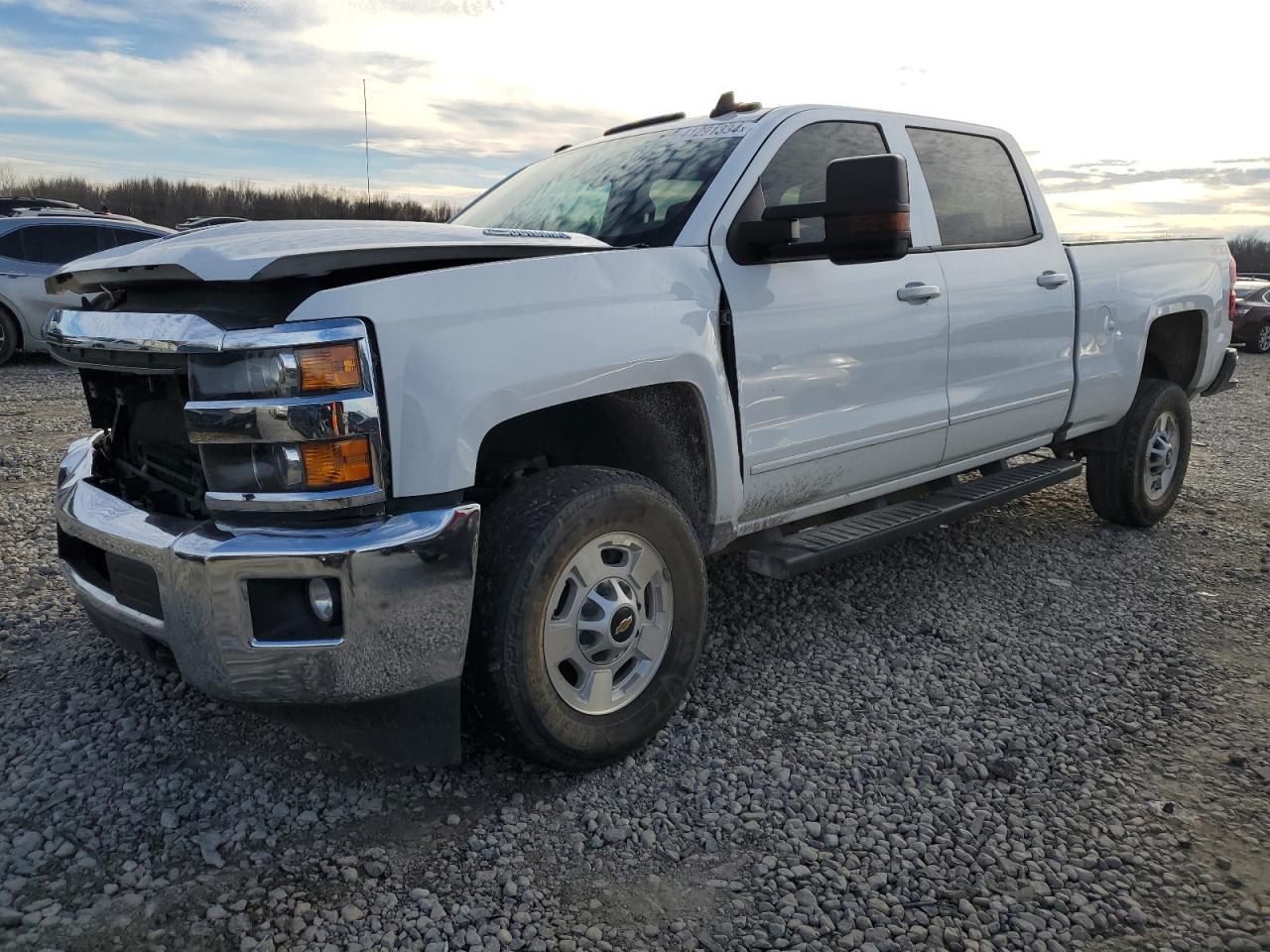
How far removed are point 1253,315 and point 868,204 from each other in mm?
17572

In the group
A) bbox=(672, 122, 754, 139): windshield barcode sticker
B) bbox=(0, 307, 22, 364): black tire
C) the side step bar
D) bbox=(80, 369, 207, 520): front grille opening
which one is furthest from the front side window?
the side step bar

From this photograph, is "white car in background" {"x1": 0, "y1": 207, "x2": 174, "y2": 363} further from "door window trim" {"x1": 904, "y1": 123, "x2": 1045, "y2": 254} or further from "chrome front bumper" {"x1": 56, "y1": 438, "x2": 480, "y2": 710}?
"chrome front bumper" {"x1": 56, "y1": 438, "x2": 480, "y2": 710}

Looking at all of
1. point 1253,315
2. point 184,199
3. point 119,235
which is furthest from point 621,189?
point 184,199

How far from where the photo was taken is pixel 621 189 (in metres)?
3.60

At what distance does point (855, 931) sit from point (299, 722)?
1398 mm

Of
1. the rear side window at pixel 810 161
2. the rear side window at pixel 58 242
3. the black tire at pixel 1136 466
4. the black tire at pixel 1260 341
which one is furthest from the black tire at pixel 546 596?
the black tire at pixel 1260 341

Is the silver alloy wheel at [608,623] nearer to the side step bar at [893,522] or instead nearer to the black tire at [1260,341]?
the side step bar at [893,522]

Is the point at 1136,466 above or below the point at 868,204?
below

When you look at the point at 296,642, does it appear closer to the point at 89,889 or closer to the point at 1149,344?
the point at 89,889

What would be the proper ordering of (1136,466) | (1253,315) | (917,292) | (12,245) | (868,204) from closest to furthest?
(868,204) < (917,292) < (1136,466) < (12,245) < (1253,315)

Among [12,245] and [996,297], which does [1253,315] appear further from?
[12,245]

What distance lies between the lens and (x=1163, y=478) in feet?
18.3

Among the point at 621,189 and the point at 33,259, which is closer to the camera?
the point at 621,189

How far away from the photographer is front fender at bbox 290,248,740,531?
2.37m
